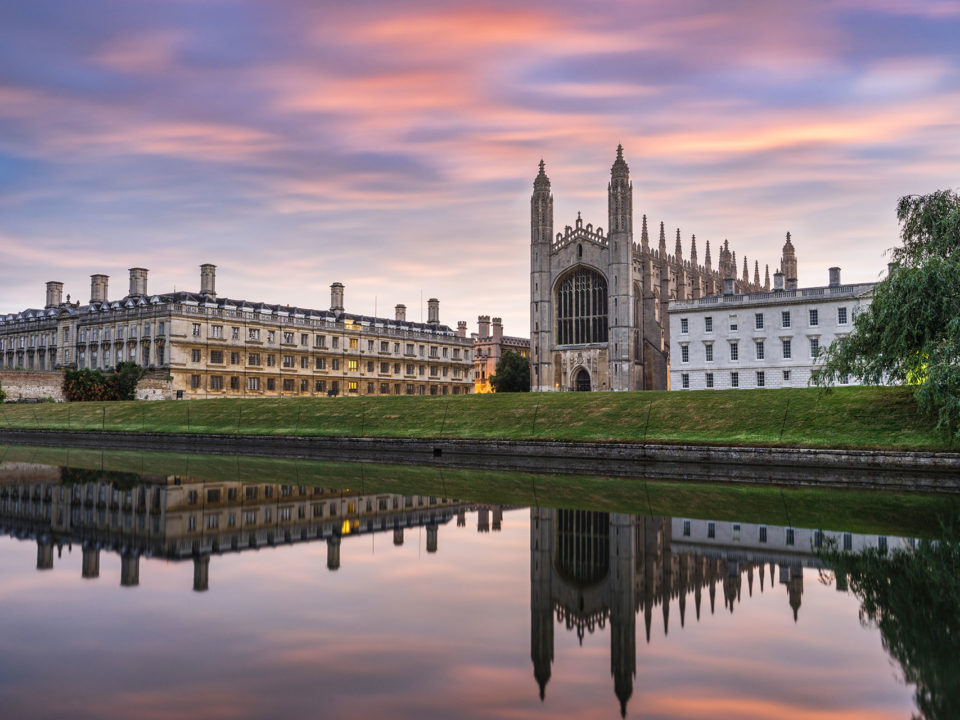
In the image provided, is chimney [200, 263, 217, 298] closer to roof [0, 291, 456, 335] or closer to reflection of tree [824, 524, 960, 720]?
roof [0, 291, 456, 335]

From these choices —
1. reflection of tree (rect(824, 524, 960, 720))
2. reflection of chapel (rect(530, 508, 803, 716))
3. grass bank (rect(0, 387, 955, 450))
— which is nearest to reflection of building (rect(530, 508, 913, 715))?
reflection of chapel (rect(530, 508, 803, 716))

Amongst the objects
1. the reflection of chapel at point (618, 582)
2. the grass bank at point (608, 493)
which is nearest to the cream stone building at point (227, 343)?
the grass bank at point (608, 493)

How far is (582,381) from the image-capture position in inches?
3108

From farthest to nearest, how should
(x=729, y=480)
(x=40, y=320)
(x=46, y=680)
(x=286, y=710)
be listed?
1. (x=40, y=320)
2. (x=729, y=480)
3. (x=46, y=680)
4. (x=286, y=710)

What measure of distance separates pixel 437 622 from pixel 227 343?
7074cm

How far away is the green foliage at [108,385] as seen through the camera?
6738cm

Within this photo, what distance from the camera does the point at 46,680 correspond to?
23.3 ft

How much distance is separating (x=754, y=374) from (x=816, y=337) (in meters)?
5.32

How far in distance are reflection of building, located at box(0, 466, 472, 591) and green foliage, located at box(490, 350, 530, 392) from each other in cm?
6294

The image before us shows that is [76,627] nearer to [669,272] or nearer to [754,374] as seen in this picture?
[754,374]

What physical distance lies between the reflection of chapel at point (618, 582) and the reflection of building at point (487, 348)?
108372mm

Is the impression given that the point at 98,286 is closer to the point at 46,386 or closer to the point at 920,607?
the point at 46,386

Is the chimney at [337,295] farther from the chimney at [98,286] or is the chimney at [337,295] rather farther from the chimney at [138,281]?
the chimney at [98,286]

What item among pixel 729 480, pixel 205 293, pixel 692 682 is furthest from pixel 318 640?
pixel 205 293
